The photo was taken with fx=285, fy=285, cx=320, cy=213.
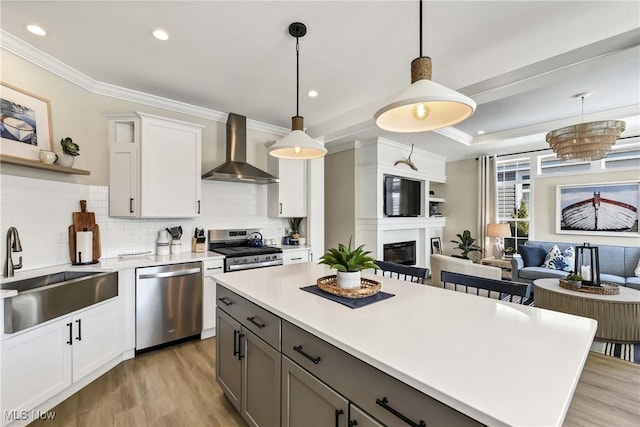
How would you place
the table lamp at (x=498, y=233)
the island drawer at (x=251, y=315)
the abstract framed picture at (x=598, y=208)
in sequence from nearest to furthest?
the island drawer at (x=251, y=315), the abstract framed picture at (x=598, y=208), the table lamp at (x=498, y=233)

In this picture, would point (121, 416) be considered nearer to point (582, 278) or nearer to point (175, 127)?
point (175, 127)

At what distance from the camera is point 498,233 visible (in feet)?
18.0

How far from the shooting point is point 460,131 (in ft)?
16.3

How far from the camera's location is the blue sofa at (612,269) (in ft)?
13.4

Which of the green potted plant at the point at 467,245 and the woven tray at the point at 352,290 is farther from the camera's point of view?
the green potted plant at the point at 467,245

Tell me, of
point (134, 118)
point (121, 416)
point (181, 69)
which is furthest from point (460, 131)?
point (121, 416)

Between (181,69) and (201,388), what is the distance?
9.37 ft

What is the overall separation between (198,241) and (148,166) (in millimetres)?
1049

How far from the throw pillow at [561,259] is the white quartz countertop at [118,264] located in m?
5.19

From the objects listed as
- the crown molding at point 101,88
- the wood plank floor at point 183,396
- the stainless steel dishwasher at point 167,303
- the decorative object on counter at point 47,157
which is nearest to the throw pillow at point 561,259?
the wood plank floor at point 183,396

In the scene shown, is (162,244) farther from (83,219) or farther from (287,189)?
(287,189)

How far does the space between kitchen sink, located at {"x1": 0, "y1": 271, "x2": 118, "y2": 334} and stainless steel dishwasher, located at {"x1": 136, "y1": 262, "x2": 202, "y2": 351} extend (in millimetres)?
297

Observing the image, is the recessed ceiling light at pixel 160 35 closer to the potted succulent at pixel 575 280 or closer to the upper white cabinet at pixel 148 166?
the upper white cabinet at pixel 148 166

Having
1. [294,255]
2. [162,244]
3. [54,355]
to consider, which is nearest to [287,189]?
[294,255]
